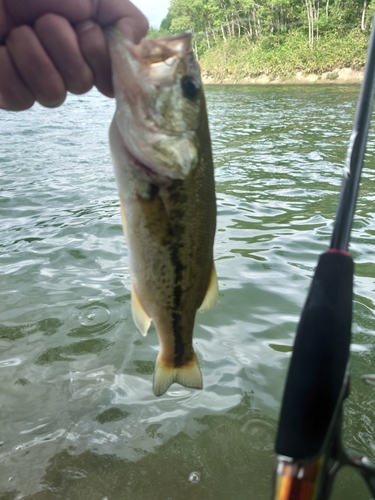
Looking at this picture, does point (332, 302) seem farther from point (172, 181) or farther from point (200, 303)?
point (172, 181)

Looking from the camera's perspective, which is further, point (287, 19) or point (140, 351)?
point (287, 19)

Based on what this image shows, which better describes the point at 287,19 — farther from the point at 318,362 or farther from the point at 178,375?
the point at 318,362

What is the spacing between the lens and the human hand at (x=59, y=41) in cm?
164

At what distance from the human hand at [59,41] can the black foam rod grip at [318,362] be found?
110cm

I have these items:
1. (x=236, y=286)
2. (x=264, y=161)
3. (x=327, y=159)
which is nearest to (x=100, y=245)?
(x=236, y=286)

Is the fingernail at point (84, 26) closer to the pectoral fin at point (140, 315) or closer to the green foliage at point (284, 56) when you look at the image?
the pectoral fin at point (140, 315)

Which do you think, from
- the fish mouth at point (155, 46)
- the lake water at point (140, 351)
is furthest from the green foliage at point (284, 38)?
the fish mouth at point (155, 46)

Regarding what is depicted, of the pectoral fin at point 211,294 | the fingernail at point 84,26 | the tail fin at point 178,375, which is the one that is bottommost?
the tail fin at point 178,375

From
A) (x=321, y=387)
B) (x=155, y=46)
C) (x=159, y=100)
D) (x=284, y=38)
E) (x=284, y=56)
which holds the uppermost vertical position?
(x=155, y=46)

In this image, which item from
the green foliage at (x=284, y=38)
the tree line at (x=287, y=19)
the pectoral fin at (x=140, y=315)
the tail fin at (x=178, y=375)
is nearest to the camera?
the pectoral fin at (x=140, y=315)

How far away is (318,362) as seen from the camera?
5.28 feet

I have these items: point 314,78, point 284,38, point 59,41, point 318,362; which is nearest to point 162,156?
point 59,41

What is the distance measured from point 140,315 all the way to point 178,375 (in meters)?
0.34

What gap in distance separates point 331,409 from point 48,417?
218 cm
